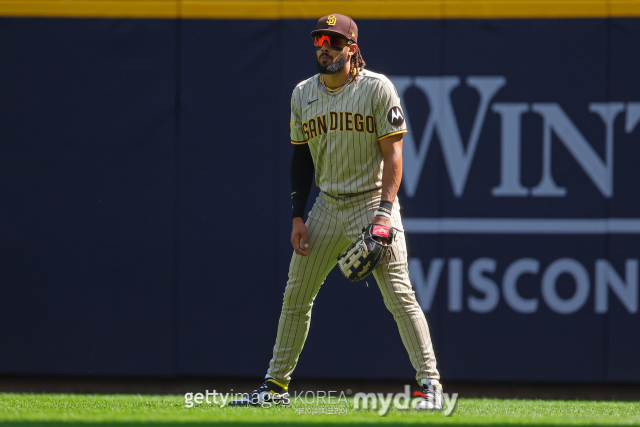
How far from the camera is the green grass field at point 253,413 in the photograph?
9.12 feet

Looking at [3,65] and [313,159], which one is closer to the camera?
[313,159]

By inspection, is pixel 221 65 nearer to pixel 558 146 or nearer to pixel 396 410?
pixel 558 146

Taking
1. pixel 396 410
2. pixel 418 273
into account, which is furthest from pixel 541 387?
pixel 396 410

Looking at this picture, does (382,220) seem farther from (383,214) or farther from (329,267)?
(329,267)

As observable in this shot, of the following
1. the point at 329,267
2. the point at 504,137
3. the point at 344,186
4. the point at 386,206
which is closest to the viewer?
the point at 386,206

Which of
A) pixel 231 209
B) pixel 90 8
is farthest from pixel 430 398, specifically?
pixel 90 8

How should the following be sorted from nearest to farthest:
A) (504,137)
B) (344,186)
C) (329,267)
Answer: (344,186)
(329,267)
(504,137)

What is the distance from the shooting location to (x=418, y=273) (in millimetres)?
4637

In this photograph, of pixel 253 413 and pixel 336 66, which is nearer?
pixel 253 413

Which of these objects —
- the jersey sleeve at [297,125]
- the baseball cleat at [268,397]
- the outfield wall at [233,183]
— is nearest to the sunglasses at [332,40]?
the jersey sleeve at [297,125]

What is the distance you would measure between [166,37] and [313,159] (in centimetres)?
188

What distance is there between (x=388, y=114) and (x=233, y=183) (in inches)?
72.0

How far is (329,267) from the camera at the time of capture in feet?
11.1

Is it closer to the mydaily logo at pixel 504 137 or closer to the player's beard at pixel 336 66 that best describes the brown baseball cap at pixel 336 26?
the player's beard at pixel 336 66
